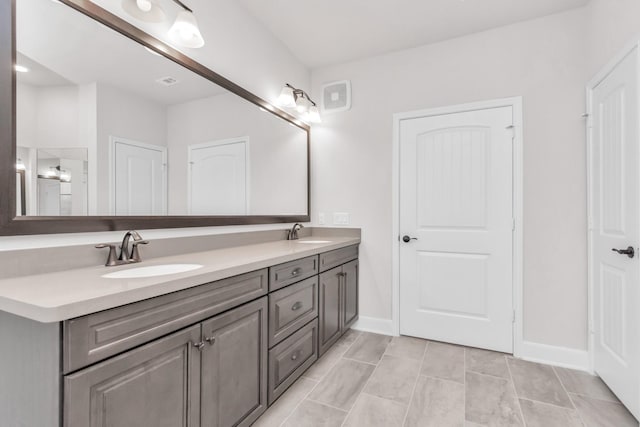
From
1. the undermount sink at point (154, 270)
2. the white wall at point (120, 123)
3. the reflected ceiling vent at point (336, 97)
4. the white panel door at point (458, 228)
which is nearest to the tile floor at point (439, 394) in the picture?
the white panel door at point (458, 228)

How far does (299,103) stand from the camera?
2.75 meters

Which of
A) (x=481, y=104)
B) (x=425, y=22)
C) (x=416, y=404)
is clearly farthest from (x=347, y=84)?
(x=416, y=404)

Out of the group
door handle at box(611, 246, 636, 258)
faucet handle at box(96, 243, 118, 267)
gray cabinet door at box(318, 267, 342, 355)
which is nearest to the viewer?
faucet handle at box(96, 243, 118, 267)

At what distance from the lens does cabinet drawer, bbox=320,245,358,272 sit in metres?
Result: 2.29

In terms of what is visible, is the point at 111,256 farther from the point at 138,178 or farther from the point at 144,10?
the point at 144,10

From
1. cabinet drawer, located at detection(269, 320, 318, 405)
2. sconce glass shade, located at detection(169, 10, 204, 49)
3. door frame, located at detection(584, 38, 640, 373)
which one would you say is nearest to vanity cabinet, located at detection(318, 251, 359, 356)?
cabinet drawer, located at detection(269, 320, 318, 405)

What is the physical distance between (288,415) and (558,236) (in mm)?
2250

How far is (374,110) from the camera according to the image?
115 inches

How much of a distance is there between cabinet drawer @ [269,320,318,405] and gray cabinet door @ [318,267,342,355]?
12 cm

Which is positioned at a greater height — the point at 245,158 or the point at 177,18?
the point at 177,18

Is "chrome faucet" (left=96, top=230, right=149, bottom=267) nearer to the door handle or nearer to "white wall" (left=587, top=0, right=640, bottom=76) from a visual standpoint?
the door handle

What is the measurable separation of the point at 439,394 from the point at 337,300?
3.10ft

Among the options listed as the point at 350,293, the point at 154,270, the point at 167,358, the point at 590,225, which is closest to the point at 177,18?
the point at 154,270

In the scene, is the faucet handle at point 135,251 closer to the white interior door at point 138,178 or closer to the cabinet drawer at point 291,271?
the white interior door at point 138,178
